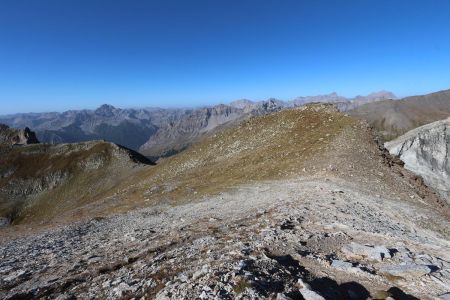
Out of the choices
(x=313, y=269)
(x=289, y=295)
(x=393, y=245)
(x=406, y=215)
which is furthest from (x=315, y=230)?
(x=406, y=215)

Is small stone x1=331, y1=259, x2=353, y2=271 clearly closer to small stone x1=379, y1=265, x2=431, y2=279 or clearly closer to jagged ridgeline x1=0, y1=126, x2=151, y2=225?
small stone x1=379, y1=265, x2=431, y2=279

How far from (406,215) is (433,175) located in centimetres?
6095

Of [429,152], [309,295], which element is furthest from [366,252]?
[429,152]

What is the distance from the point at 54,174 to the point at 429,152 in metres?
134

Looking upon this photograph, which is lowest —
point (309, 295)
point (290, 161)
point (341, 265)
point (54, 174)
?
point (54, 174)

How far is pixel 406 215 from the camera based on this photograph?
25.3 metres

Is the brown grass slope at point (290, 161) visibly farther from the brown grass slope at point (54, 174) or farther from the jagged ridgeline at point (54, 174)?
the brown grass slope at point (54, 174)

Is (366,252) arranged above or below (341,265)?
below

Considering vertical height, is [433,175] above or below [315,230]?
below

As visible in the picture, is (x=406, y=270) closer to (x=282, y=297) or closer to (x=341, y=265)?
(x=341, y=265)

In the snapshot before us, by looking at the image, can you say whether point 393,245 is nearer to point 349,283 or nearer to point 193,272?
point 349,283

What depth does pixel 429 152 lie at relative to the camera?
84938 millimetres

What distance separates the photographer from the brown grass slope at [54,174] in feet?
381

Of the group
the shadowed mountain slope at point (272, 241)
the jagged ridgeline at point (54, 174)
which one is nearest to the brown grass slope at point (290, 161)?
the shadowed mountain slope at point (272, 241)
